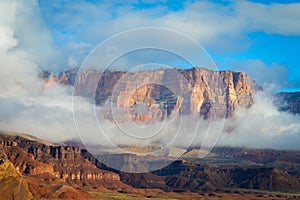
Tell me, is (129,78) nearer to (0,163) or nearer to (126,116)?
(126,116)

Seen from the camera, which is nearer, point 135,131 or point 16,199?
point 16,199

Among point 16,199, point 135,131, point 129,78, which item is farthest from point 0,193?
point 129,78

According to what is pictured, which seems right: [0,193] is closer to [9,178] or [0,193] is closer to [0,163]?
[9,178]

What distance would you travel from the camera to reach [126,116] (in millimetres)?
163250

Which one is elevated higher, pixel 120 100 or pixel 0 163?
pixel 120 100

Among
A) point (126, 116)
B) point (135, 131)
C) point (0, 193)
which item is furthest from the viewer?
point (135, 131)

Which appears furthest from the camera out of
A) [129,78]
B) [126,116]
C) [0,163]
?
[129,78]

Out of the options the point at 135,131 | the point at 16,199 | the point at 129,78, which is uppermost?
the point at 129,78

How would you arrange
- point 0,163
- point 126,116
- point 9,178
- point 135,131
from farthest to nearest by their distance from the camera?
point 135,131 < point 126,116 < point 0,163 < point 9,178

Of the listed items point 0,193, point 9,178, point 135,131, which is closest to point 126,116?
point 135,131

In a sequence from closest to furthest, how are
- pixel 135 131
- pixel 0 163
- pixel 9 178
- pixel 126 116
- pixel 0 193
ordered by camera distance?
1. pixel 0 193
2. pixel 9 178
3. pixel 0 163
4. pixel 126 116
5. pixel 135 131

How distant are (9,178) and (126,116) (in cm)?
4714

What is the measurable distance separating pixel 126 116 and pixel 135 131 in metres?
13.1

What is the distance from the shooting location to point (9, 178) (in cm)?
12494
